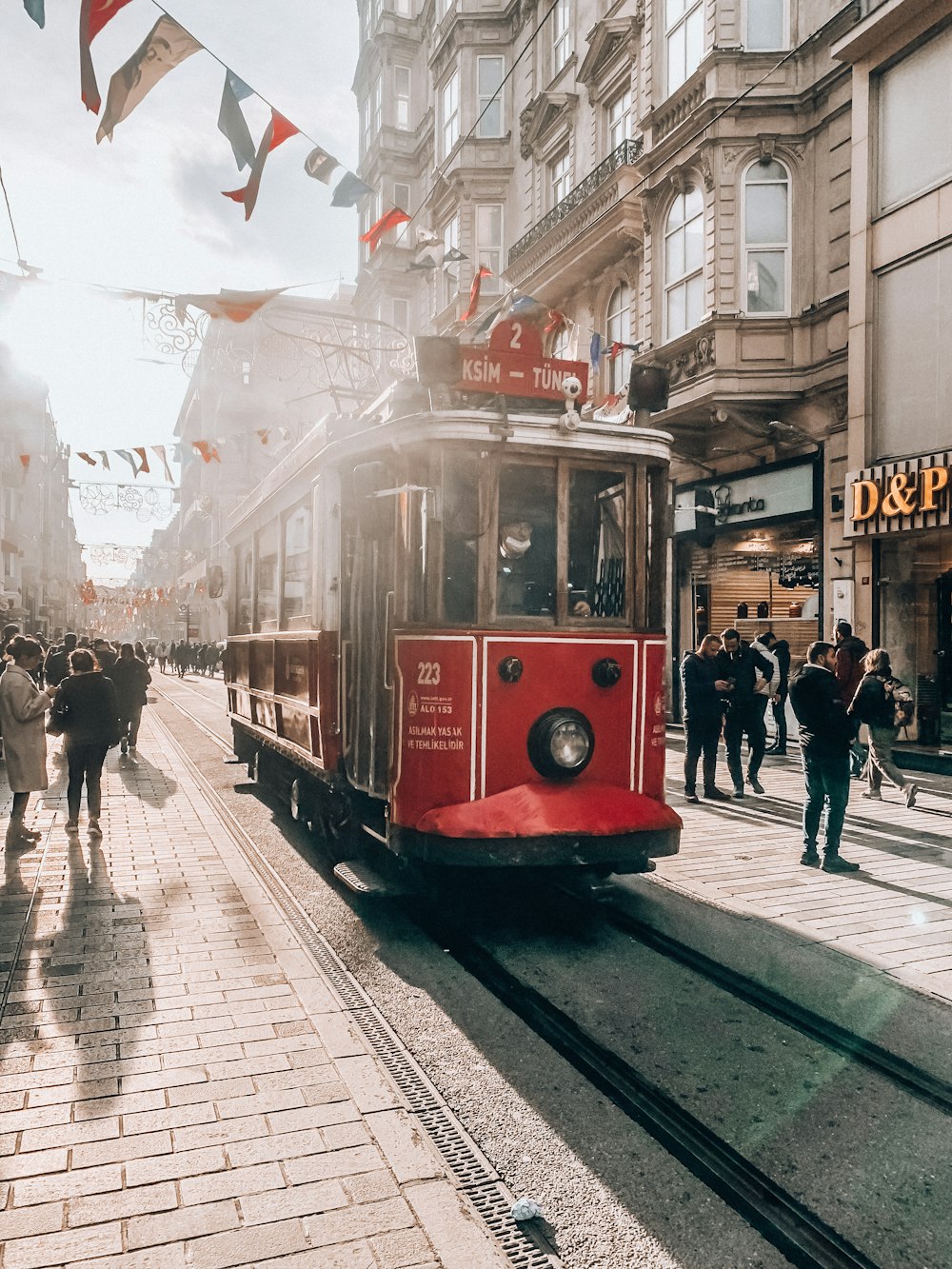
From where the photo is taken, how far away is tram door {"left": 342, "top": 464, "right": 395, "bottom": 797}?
591 cm

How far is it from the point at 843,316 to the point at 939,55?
11.1 feet

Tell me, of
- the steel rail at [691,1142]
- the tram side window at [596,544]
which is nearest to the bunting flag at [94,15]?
the tram side window at [596,544]

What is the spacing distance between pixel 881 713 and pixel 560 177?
18530 millimetres

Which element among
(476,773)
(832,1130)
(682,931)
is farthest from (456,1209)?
(682,931)

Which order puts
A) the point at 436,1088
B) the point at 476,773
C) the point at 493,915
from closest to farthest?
the point at 436,1088, the point at 476,773, the point at 493,915

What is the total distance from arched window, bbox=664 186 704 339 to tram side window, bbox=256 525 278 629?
32.2 ft

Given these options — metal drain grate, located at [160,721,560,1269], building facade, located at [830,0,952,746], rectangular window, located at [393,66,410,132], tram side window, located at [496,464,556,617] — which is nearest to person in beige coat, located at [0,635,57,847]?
metal drain grate, located at [160,721,560,1269]

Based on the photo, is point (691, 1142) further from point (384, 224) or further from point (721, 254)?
point (721, 254)

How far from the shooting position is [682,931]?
5.89m

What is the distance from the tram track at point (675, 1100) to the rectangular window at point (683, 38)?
1564cm

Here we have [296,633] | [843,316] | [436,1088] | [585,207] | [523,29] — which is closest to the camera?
[436,1088]

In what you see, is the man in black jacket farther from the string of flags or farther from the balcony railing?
the balcony railing

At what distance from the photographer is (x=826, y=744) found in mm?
7473

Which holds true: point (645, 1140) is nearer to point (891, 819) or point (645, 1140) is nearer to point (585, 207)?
point (891, 819)
